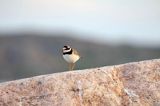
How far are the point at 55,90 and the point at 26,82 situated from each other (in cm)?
62

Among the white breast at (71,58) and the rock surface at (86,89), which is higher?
the white breast at (71,58)

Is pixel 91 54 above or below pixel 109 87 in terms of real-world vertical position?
above

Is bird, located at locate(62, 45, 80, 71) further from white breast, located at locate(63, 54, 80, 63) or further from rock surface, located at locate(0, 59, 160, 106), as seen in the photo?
rock surface, located at locate(0, 59, 160, 106)

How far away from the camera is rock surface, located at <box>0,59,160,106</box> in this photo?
629 inches

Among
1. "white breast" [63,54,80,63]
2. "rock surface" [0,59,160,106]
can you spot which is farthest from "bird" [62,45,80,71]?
"rock surface" [0,59,160,106]

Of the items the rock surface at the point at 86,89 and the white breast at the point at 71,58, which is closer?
the rock surface at the point at 86,89

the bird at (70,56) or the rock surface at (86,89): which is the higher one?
the bird at (70,56)

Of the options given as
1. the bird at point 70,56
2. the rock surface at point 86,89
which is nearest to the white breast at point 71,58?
the bird at point 70,56

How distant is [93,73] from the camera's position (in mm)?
16234

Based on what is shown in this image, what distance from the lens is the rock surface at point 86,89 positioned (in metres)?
16.0

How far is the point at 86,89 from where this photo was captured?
16.1 metres

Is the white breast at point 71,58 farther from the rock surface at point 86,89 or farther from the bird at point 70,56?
the rock surface at point 86,89

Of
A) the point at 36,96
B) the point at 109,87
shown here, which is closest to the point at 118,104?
the point at 109,87

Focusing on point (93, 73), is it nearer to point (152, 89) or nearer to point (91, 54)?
point (152, 89)
